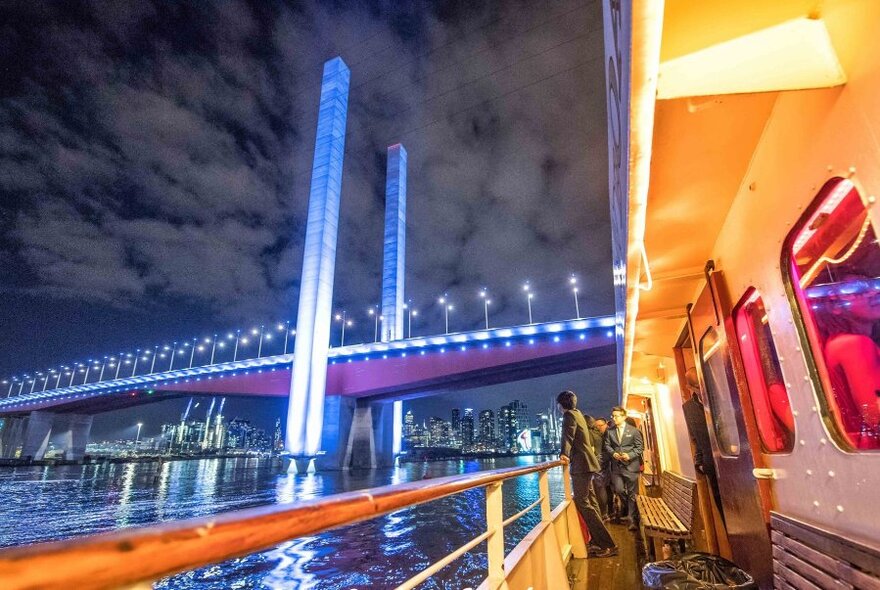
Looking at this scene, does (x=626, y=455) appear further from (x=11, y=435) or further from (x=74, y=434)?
(x=11, y=435)

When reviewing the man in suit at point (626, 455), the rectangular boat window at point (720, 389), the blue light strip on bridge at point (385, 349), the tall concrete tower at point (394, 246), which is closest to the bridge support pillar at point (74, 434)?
the blue light strip on bridge at point (385, 349)

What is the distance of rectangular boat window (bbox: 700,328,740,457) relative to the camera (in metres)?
3.90

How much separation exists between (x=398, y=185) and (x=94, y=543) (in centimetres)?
4745

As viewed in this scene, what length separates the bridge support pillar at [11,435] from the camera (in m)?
62.0

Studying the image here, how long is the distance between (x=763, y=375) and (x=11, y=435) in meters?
90.3

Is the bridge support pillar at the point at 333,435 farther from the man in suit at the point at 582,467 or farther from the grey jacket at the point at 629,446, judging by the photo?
the man in suit at the point at 582,467

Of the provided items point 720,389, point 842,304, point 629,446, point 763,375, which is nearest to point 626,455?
point 629,446

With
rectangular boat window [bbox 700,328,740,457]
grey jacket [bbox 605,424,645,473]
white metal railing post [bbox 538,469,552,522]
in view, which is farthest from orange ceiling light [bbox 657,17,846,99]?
grey jacket [bbox 605,424,645,473]

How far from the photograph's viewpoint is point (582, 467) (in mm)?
5043

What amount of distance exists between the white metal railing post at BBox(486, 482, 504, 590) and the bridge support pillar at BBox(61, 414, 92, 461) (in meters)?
73.8

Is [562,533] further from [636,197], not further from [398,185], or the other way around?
[398,185]

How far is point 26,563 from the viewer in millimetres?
407

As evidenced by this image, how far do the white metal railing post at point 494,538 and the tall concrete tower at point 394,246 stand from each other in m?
35.8

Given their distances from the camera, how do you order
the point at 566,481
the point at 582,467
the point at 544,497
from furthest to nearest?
the point at 582,467 < the point at 566,481 < the point at 544,497
